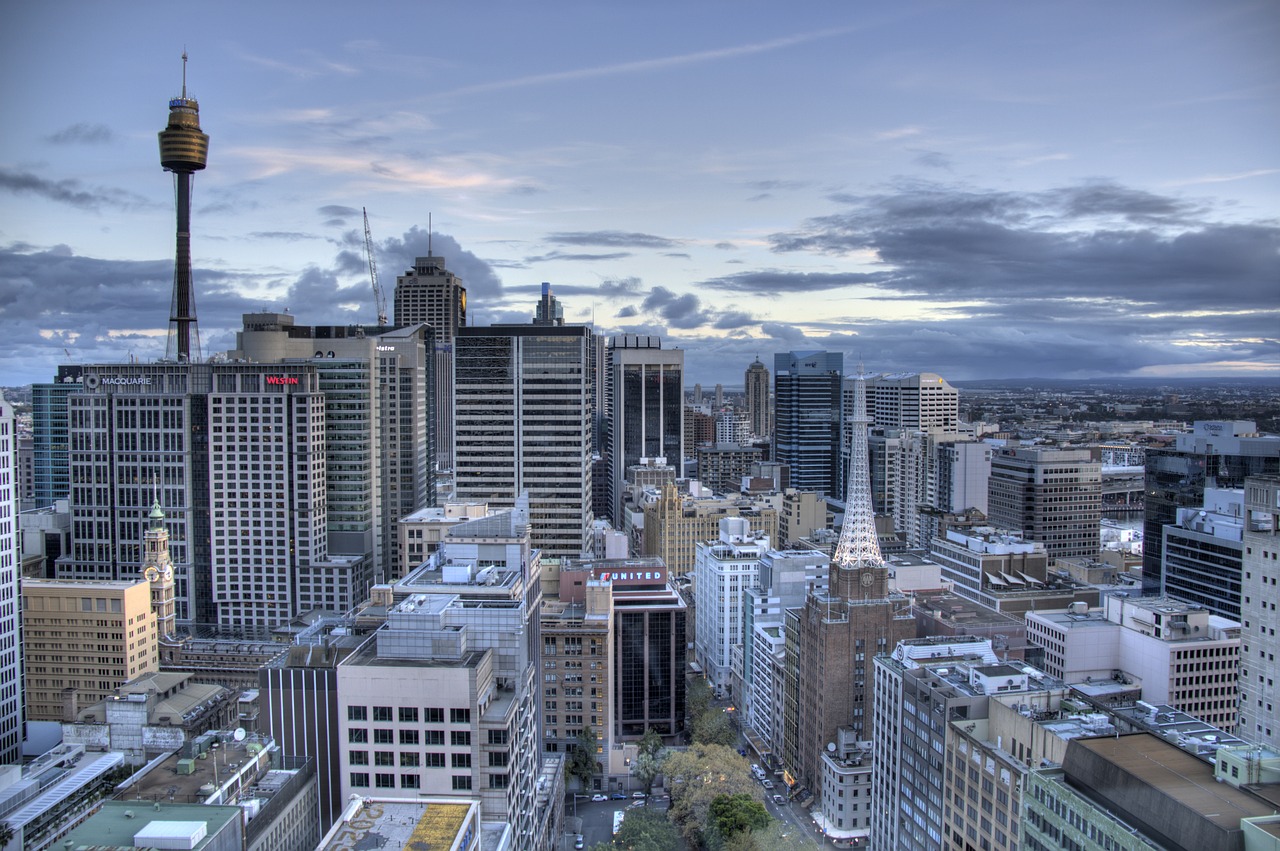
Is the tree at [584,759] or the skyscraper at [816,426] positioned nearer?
the tree at [584,759]

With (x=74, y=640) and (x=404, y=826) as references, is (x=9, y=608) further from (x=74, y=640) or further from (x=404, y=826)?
(x=404, y=826)

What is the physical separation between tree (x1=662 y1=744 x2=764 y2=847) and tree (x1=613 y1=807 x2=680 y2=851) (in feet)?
5.44

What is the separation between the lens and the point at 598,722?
68688 millimetres

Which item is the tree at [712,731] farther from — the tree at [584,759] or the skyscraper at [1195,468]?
the skyscraper at [1195,468]

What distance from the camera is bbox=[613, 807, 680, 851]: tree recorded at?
51031mm

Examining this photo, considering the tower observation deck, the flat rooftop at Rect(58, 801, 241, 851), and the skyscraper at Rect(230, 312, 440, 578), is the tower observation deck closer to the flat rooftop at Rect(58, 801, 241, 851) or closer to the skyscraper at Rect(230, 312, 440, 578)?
the skyscraper at Rect(230, 312, 440, 578)

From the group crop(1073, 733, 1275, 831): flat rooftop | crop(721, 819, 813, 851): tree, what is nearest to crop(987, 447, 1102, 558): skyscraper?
crop(721, 819, 813, 851): tree

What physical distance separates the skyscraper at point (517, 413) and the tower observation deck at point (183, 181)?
3526 cm

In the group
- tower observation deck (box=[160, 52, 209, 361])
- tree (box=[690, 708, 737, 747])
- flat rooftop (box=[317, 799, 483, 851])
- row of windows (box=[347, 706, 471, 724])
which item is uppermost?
tower observation deck (box=[160, 52, 209, 361])

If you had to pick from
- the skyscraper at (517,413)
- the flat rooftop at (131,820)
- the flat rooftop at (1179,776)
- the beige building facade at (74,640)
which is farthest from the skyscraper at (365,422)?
the flat rooftop at (1179,776)

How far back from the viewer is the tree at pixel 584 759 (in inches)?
2621

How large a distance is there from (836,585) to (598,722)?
20.1 m

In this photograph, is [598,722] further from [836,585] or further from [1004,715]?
[1004,715]

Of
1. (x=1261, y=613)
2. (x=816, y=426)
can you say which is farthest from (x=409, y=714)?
(x=816, y=426)
